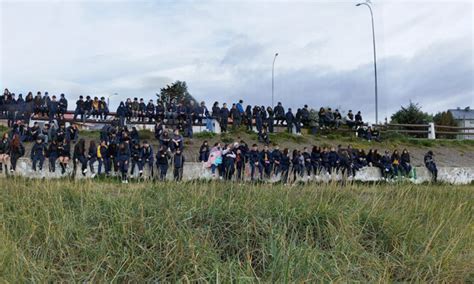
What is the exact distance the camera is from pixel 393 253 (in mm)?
5555

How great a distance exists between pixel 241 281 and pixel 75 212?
2821 mm

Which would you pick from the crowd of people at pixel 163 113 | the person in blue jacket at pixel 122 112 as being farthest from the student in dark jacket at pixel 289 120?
the person in blue jacket at pixel 122 112

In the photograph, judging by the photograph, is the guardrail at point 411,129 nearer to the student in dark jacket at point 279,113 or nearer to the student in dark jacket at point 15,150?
the student in dark jacket at point 279,113

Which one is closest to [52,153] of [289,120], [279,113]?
[279,113]

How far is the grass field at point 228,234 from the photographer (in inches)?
189

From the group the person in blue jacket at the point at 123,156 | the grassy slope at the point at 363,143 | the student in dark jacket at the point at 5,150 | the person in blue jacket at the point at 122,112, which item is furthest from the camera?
the grassy slope at the point at 363,143

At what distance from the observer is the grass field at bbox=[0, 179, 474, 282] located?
4812mm

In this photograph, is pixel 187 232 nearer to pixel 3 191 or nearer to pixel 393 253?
pixel 393 253

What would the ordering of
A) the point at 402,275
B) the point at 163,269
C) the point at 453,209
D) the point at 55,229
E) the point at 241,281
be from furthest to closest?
the point at 453,209 < the point at 55,229 < the point at 402,275 < the point at 163,269 < the point at 241,281

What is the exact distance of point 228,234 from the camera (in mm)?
5688

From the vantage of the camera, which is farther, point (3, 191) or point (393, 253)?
point (3, 191)

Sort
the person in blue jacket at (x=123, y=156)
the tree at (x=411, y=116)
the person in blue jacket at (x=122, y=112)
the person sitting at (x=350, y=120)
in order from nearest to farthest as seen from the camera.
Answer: the person in blue jacket at (x=123, y=156)
the person in blue jacket at (x=122, y=112)
the person sitting at (x=350, y=120)
the tree at (x=411, y=116)

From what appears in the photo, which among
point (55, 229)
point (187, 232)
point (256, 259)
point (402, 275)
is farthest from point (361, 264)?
point (55, 229)

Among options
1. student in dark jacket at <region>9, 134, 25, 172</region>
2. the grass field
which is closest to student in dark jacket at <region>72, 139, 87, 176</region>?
student in dark jacket at <region>9, 134, 25, 172</region>
